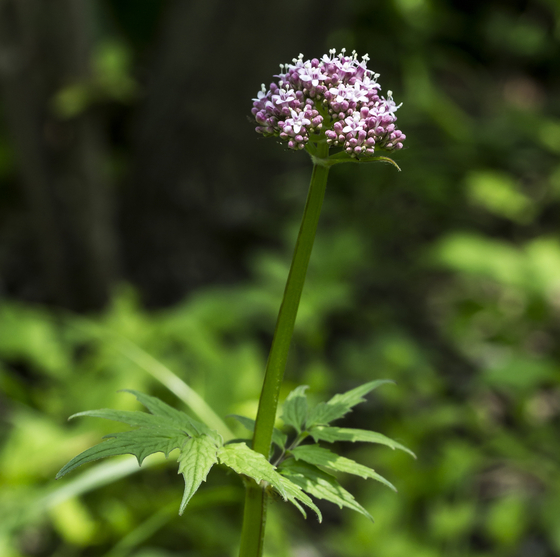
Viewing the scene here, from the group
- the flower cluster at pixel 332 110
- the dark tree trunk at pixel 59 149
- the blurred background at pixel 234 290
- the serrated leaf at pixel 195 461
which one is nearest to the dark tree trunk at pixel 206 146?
the blurred background at pixel 234 290

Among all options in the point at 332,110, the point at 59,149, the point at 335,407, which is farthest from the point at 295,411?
the point at 59,149

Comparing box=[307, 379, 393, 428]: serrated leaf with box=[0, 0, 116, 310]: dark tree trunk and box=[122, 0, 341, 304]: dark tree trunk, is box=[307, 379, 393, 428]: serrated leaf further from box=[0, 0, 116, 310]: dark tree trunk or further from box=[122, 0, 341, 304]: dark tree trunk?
box=[122, 0, 341, 304]: dark tree trunk

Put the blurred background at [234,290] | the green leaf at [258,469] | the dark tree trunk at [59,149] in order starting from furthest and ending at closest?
1. the dark tree trunk at [59,149]
2. the blurred background at [234,290]
3. the green leaf at [258,469]

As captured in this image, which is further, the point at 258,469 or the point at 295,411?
the point at 295,411

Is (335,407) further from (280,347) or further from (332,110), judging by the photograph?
(332,110)

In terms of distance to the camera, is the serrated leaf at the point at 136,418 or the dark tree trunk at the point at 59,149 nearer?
the serrated leaf at the point at 136,418

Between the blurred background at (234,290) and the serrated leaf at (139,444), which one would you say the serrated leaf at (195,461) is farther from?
the blurred background at (234,290)

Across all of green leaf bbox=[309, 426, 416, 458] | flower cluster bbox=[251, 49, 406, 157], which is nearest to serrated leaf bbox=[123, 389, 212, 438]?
green leaf bbox=[309, 426, 416, 458]
